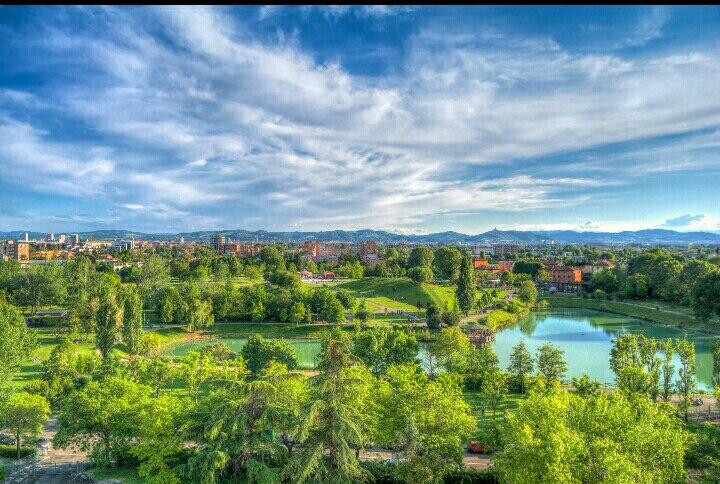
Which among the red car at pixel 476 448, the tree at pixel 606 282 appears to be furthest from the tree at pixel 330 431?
the tree at pixel 606 282

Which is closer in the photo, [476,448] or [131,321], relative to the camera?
[476,448]

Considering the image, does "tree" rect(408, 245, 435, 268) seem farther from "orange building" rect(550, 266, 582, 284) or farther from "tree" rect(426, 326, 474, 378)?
"tree" rect(426, 326, 474, 378)

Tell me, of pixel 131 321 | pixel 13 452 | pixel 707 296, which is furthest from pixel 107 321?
pixel 707 296

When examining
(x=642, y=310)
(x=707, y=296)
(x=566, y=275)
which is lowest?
(x=642, y=310)

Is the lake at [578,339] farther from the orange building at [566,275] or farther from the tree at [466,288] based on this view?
the orange building at [566,275]

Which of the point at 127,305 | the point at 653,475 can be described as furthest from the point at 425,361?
the point at 653,475

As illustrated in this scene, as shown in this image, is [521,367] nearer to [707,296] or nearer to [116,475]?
[116,475]
